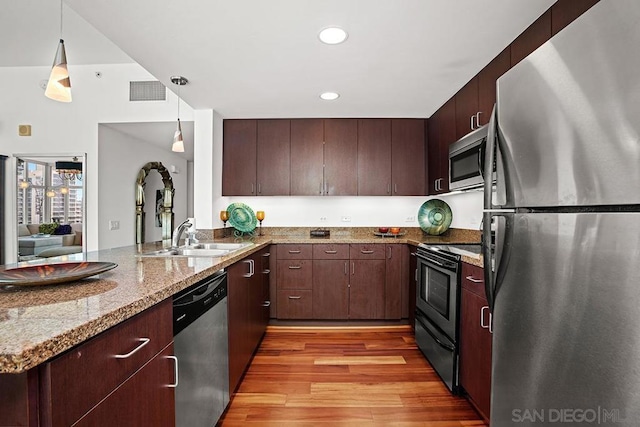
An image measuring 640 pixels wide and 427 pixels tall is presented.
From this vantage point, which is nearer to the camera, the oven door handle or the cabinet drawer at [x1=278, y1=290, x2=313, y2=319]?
the oven door handle

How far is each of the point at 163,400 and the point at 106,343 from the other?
43 cm

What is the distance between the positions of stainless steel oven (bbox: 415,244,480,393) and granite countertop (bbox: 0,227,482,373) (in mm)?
1491

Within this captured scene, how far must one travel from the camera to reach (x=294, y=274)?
3.34 m

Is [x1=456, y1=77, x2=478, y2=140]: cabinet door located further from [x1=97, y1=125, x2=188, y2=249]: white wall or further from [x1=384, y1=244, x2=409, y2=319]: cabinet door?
[x1=97, y1=125, x2=188, y2=249]: white wall

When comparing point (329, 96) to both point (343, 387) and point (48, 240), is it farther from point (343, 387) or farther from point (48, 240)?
point (48, 240)

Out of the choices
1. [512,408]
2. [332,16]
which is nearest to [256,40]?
[332,16]

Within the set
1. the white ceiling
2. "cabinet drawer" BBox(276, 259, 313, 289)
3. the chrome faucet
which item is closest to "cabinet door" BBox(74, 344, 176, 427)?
the chrome faucet

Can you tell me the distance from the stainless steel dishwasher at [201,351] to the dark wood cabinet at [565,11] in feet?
6.86

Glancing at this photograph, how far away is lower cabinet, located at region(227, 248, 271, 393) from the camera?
1.99 meters

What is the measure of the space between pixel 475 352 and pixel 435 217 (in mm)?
1887

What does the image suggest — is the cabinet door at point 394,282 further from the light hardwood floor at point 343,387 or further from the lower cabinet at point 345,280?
the light hardwood floor at point 343,387

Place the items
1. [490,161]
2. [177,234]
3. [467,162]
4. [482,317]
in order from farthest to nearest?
[467,162] < [177,234] < [482,317] < [490,161]

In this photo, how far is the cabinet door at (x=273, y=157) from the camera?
3684 millimetres

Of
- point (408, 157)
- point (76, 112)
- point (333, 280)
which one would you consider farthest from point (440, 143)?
point (76, 112)
